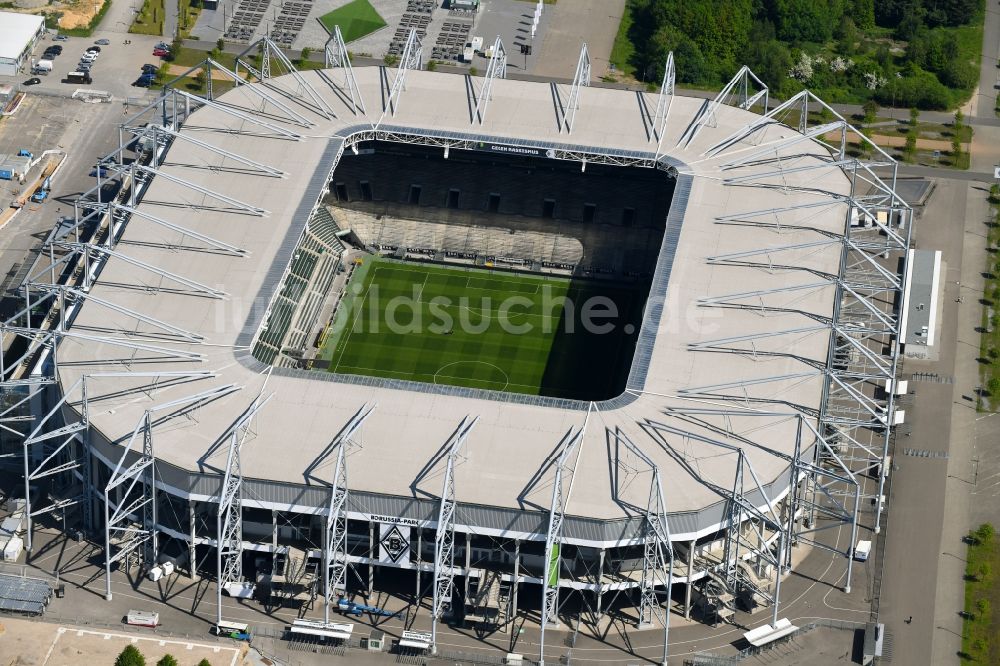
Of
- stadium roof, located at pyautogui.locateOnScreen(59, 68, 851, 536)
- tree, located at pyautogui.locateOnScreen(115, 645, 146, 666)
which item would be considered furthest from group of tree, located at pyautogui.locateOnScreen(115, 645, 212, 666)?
stadium roof, located at pyautogui.locateOnScreen(59, 68, 851, 536)

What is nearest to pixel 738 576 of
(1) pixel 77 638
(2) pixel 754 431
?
(2) pixel 754 431

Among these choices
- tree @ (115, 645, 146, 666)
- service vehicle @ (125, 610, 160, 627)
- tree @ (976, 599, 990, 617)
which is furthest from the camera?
tree @ (976, 599, 990, 617)

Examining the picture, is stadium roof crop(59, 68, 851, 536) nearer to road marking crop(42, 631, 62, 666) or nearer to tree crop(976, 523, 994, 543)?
road marking crop(42, 631, 62, 666)

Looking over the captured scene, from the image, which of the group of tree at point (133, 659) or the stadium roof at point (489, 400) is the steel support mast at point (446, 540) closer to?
the stadium roof at point (489, 400)

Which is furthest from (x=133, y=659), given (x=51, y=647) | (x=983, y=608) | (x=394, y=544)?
(x=983, y=608)

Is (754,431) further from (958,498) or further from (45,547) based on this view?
(45,547)

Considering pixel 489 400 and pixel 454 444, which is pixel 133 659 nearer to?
pixel 454 444
